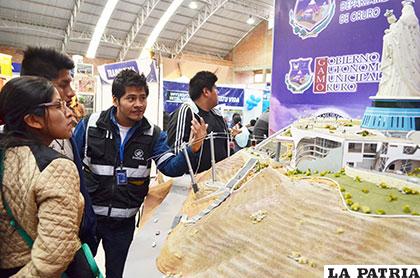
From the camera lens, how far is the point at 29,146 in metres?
1.50

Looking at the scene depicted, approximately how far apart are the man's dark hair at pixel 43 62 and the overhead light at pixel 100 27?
1355 centimetres

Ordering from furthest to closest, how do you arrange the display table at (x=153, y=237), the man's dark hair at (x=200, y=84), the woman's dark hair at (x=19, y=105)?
1. the man's dark hair at (x=200, y=84)
2. the display table at (x=153, y=237)
3. the woman's dark hair at (x=19, y=105)

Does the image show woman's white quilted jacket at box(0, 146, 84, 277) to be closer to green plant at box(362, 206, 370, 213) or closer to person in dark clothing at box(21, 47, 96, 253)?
person in dark clothing at box(21, 47, 96, 253)

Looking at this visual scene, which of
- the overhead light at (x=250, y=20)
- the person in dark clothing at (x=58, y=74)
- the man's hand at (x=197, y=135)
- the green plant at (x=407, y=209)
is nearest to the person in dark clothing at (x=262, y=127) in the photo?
the man's hand at (x=197, y=135)

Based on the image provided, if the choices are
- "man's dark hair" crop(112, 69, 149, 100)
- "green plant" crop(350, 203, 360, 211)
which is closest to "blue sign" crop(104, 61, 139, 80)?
"man's dark hair" crop(112, 69, 149, 100)

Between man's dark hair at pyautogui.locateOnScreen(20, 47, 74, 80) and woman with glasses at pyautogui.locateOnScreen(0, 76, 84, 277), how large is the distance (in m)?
0.50

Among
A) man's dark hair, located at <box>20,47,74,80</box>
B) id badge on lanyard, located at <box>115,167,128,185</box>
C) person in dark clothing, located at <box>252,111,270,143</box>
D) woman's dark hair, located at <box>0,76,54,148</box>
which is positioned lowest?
id badge on lanyard, located at <box>115,167,128,185</box>

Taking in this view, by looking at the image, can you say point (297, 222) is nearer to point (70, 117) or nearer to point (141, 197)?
point (70, 117)

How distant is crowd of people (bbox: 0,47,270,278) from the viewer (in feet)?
4.66

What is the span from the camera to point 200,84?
3309mm

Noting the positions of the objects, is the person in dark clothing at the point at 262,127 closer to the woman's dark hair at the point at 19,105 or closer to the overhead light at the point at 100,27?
the woman's dark hair at the point at 19,105

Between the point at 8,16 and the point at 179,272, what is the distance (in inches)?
665

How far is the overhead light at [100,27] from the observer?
14.7m

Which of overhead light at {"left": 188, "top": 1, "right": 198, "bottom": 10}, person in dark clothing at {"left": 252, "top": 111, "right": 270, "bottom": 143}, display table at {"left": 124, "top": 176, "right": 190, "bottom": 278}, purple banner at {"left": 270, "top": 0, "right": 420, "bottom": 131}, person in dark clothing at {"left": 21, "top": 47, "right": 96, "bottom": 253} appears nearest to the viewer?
display table at {"left": 124, "top": 176, "right": 190, "bottom": 278}
